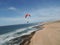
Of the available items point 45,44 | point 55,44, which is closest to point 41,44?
point 45,44

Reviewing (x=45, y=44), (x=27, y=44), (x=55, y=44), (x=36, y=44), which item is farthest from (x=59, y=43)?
(x=27, y=44)

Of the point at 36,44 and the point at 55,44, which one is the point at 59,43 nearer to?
the point at 55,44

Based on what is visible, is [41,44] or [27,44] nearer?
[41,44]

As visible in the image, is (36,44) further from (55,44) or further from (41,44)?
(55,44)

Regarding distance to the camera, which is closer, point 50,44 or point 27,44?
point 50,44

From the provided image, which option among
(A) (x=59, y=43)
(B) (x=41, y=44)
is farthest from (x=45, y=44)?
(A) (x=59, y=43)

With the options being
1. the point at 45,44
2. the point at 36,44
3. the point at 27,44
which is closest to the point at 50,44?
the point at 45,44

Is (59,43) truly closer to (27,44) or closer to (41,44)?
(41,44)

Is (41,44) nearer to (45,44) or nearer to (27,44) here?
(45,44)
